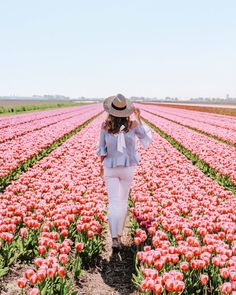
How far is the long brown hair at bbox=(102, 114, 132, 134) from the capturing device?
514cm

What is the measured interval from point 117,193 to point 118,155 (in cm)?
54

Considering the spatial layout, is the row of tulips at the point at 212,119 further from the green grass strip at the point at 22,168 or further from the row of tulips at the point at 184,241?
the row of tulips at the point at 184,241

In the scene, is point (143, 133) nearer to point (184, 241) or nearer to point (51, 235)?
point (184, 241)

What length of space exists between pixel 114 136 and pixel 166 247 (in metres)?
1.64

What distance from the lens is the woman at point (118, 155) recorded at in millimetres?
5152

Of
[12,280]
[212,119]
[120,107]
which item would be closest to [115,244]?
[12,280]

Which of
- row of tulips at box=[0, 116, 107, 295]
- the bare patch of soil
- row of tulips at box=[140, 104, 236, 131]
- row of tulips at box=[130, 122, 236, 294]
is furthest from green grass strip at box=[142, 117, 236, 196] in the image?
row of tulips at box=[140, 104, 236, 131]

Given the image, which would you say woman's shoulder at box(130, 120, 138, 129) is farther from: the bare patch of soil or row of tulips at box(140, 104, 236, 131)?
row of tulips at box(140, 104, 236, 131)

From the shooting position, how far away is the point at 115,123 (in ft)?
16.9

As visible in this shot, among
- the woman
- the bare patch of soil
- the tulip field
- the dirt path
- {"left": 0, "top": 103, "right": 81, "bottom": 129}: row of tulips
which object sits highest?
the woman

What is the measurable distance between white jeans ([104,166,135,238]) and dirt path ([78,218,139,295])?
0.42m

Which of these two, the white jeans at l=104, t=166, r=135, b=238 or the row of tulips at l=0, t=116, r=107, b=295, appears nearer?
the row of tulips at l=0, t=116, r=107, b=295

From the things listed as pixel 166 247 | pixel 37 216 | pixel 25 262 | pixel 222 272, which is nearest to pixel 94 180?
pixel 37 216

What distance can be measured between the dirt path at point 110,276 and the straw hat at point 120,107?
187 centimetres
